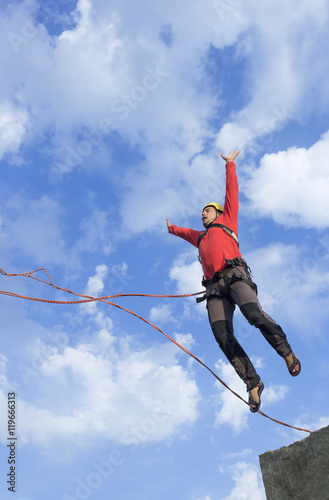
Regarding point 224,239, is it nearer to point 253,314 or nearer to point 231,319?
point 231,319

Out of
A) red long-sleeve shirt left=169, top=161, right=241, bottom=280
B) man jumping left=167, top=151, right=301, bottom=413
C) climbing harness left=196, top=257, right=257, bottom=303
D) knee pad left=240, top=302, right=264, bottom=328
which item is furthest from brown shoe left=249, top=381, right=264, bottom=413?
red long-sleeve shirt left=169, top=161, right=241, bottom=280

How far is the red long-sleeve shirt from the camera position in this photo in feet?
22.2

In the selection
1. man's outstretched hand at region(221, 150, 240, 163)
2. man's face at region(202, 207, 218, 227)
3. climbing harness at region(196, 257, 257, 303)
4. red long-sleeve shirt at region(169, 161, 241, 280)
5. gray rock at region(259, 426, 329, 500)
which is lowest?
gray rock at region(259, 426, 329, 500)

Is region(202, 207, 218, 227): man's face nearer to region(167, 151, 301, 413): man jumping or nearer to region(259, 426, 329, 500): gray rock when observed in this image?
region(167, 151, 301, 413): man jumping

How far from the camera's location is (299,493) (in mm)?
5113

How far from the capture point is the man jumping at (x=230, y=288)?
6121 millimetres

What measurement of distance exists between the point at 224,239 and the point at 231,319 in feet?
3.95

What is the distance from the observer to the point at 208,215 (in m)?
7.52

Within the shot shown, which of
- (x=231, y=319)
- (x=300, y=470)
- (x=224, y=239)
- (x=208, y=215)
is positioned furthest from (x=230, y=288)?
(x=300, y=470)

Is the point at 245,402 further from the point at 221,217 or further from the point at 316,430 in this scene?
the point at 221,217

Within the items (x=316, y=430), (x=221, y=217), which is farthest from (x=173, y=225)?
(x=316, y=430)

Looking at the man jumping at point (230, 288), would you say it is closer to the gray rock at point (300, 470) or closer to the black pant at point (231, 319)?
the black pant at point (231, 319)

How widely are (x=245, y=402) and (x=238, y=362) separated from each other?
53 centimetres

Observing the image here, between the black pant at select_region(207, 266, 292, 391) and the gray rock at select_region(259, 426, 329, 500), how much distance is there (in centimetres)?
95
